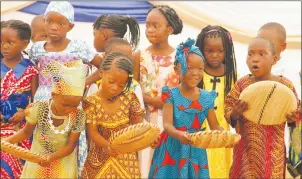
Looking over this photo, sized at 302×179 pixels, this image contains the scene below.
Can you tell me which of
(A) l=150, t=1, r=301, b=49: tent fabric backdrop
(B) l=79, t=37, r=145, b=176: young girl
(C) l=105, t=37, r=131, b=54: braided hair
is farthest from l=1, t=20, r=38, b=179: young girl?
(A) l=150, t=1, r=301, b=49: tent fabric backdrop

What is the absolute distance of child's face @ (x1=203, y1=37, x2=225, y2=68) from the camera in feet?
18.0

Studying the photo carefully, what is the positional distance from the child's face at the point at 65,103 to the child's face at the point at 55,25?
0.97 metres

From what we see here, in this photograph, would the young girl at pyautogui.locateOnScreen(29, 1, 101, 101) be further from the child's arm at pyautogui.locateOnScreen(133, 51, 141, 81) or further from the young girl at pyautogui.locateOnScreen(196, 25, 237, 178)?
the young girl at pyautogui.locateOnScreen(196, 25, 237, 178)

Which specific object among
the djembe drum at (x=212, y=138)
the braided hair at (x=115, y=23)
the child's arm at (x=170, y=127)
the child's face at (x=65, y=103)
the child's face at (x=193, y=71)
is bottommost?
the child's arm at (x=170, y=127)

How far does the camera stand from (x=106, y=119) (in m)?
4.76

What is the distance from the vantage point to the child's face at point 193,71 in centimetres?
489

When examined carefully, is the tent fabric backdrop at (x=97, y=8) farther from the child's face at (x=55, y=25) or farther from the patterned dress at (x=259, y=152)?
the patterned dress at (x=259, y=152)

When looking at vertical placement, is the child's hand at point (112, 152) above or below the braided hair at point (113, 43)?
below

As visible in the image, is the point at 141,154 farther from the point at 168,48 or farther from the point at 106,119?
the point at 106,119

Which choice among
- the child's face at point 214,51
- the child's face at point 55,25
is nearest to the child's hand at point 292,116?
the child's face at point 214,51

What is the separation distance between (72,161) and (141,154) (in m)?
1.28

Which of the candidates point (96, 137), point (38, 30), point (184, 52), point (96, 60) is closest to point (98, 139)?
point (96, 137)

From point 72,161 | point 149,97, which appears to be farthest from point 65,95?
point 149,97

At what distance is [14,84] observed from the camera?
549 centimetres
